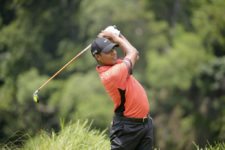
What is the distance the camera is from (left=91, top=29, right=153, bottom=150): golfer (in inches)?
199

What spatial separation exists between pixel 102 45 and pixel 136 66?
93.5 feet

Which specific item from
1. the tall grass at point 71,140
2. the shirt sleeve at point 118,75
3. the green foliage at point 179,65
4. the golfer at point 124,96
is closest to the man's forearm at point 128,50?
the golfer at point 124,96

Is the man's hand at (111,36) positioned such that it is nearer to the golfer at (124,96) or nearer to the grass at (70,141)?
the golfer at (124,96)

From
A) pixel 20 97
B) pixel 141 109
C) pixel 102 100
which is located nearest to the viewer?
pixel 141 109

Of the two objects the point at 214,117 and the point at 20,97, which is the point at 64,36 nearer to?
the point at 20,97

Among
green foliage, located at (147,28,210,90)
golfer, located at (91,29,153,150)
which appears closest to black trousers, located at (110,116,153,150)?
golfer, located at (91,29,153,150)

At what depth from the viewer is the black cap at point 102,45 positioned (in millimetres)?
5172

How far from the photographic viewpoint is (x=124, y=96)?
5074 mm

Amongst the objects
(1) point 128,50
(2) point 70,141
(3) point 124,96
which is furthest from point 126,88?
(2) point 70,141

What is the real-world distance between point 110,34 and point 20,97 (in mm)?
26755

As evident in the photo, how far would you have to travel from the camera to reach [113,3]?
109ft

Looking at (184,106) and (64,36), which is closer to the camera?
(184,106)

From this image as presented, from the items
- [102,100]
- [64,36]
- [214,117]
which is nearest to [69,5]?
[64,36]

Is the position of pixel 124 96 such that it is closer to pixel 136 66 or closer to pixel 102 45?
pixel 102 45
